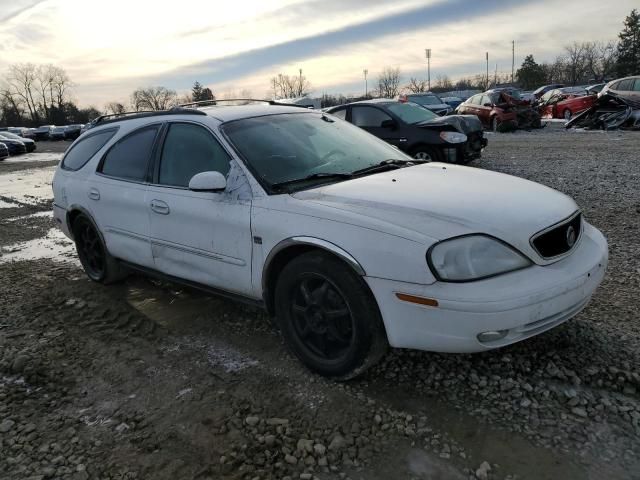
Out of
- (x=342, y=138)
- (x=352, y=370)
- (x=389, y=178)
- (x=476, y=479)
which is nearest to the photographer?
(x=476, y=479)

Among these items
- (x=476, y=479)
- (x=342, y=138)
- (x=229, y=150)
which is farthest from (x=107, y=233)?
(x=476, y=479)

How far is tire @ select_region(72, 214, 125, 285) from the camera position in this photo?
477 centimetres

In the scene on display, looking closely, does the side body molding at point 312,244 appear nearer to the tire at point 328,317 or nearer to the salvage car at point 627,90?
A: the tire at point 328,317

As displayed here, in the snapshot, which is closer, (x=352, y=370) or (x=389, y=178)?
(x=352, y=370)

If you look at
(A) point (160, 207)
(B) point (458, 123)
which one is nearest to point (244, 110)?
(A) point (160, 207)

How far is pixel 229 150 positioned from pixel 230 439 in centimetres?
185

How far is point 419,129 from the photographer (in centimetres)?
989

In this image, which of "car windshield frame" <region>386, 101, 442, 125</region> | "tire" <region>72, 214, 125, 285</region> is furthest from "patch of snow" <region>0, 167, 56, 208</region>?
"car windshield frame" <region>386, 101, 442, 125</region>

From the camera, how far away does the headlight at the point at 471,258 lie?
2.52m

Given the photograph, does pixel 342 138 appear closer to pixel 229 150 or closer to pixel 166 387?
pixel 229 150

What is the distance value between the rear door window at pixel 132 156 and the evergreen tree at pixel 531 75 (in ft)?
271

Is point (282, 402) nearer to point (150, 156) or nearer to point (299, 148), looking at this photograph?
point (299, 148)

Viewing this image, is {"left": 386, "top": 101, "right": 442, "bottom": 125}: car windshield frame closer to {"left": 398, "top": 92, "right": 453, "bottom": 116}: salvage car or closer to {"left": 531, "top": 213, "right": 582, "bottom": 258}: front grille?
{"left": 531, "top": 213, "right": 582, "bottom": 258}: front grille

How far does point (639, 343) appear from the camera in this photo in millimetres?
3146
